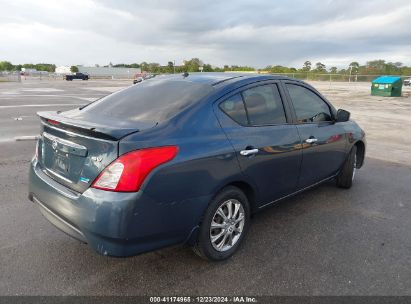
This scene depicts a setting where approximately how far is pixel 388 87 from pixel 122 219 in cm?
2593

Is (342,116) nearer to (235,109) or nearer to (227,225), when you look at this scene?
(235,109)

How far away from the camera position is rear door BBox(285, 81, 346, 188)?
12.3 ft

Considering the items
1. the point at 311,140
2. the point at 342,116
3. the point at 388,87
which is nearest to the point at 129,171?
the point at 311,140

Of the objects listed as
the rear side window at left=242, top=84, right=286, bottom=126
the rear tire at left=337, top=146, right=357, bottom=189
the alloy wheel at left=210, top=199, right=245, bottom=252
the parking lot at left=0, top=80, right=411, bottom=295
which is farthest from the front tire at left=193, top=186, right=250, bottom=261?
the rear tire at left=337, top=146, right=357, bottom=189

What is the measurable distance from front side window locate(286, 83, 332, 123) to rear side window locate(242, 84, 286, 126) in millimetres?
278

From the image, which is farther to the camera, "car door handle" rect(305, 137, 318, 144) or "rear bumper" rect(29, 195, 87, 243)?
"car door handle" rect(305, 137, 318, 144)

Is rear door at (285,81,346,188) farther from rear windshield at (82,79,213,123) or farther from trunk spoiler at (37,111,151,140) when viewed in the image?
trunk spoiler at (37,111,151,140)

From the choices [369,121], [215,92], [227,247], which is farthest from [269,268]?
[369,121]

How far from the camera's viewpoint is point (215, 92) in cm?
299

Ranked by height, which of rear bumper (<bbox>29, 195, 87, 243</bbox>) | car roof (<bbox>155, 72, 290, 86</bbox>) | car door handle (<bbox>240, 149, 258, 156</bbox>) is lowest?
rear bumper (<bbox>29, 195, 87, 243</bbox>)

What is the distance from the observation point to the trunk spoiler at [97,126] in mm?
2398

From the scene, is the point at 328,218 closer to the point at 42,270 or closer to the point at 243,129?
the point at 243,129

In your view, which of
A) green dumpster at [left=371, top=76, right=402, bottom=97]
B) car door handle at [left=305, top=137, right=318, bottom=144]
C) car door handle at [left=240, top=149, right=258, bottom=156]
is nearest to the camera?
car door handle at [left=240, top=149, right=258, bottom=156]

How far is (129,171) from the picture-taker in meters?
2.32
